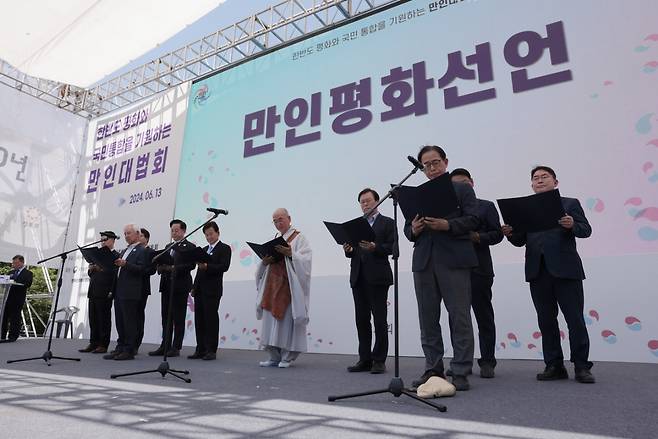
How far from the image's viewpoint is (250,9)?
19.1ft

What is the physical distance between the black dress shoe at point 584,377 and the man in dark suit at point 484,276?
17.8 inches

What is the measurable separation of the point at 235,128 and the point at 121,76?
3068 millimetres

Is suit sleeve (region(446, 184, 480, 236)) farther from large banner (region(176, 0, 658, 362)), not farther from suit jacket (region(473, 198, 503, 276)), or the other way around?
large banner (region(176, 0, 658, 362))

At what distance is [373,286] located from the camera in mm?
2969

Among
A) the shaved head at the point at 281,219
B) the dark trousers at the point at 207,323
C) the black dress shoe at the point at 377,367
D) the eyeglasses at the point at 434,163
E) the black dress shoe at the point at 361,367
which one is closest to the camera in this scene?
the eyeglasses at the point at 434,163

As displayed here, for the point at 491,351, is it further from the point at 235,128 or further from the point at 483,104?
the point at 235,128

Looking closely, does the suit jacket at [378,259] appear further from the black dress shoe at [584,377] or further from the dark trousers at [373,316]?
the black dress shoe at [584,377]

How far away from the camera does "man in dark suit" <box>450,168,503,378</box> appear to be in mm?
2582

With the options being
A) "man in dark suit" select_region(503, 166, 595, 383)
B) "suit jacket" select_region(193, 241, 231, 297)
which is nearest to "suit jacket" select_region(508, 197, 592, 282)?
"man in dark suit" select_region(503, 166, 595, 383)

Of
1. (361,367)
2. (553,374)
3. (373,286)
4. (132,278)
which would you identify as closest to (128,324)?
(132,278)


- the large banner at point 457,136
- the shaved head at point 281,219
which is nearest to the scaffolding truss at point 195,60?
the large banner at point 457,136

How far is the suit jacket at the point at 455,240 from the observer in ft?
6.73

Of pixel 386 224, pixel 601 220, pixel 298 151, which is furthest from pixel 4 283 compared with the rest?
pixel 601 220

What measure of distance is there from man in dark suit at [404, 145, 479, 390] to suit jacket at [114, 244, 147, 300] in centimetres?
250
